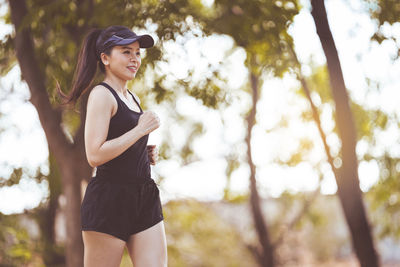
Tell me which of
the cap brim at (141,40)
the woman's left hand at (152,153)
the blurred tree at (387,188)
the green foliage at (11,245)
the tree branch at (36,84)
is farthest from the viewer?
the blurred tree at (387,188)

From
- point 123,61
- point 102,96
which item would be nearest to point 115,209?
point 102,96

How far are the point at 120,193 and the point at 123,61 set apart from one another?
72cm

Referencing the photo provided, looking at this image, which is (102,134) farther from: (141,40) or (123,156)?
(141,40)

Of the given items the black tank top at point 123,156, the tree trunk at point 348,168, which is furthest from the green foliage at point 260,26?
the black tank top at point 123,156

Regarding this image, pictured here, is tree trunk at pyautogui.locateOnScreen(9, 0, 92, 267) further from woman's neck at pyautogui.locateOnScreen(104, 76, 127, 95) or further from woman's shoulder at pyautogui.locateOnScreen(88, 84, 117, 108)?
woman's shoulder at pyautogui.locateOnScreen(88, 84, 117, 108)

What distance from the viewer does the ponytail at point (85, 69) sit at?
3.06m

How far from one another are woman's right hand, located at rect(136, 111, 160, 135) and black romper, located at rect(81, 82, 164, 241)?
0.09m

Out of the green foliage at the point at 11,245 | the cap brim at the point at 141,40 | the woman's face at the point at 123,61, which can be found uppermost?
the cap brim at the point at 141,40

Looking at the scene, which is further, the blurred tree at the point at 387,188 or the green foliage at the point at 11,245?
the blurred tree at the point at 387,188

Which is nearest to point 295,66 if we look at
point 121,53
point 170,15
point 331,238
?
point 170,15

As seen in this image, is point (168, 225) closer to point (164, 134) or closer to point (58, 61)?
point (164, 134)

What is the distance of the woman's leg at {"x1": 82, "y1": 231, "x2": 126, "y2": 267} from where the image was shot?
9.29 feet

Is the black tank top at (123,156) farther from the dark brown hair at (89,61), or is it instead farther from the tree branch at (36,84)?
the tree branch at (36,84)

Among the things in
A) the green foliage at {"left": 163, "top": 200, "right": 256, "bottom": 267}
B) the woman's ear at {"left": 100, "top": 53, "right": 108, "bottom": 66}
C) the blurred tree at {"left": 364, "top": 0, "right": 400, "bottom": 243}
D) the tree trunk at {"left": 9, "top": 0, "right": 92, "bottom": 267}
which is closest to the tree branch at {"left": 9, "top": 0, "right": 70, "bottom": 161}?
the tree trunk at {"left": 9, "top": 0, "right": 92, "bottom": 267}
